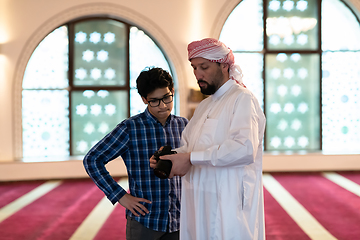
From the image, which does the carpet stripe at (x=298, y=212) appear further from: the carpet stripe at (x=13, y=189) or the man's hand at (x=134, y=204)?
the carpet stripe at (x=13, y=189)

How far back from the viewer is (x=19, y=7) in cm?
580

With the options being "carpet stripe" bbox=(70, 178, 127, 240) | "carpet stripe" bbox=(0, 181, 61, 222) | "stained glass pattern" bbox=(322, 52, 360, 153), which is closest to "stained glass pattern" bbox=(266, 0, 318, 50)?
"stained glass pattern" bbox=(322, 52, 360, 153)

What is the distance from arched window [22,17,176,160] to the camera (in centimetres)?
610

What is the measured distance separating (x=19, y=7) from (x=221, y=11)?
132 inches

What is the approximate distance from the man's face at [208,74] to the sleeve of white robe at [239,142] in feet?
0.61

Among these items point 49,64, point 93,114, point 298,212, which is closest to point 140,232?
point 298,212

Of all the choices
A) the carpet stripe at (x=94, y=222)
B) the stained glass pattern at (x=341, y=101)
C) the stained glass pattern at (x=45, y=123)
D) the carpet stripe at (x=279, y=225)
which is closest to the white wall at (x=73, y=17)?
the stained glass pattern at (x=45, y=123)

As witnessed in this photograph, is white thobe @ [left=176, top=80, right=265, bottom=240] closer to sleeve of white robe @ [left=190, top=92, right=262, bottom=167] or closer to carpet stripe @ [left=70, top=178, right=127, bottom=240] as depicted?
sleeve of white robe @ [left=190, top=92, right=262, bottom=167]

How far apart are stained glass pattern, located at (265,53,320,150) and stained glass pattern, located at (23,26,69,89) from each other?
12.0 ft

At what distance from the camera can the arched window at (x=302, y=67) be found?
640 cm

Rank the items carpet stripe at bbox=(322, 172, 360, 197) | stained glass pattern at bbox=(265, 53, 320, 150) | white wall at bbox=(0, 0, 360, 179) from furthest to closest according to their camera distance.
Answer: stained glass pattern at bbox=(265, 53, 320, 150)
white wall at bbox=(0, 0, 360, 179)
carpet stripe at bbox=(322, 172, 360, 197)

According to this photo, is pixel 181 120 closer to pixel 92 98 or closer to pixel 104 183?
pixel 104 183

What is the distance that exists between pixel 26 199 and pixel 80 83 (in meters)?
2.31

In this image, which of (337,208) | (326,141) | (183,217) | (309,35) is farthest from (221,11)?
(183,217)
